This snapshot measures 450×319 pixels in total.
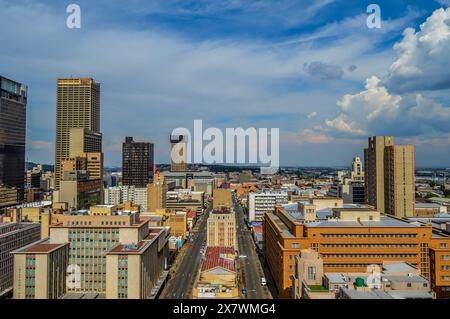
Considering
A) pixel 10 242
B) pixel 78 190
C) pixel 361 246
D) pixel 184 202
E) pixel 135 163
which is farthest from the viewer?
pixel 135 163

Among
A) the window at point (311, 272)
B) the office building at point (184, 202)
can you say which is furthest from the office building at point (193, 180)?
the window at point (311, 272)

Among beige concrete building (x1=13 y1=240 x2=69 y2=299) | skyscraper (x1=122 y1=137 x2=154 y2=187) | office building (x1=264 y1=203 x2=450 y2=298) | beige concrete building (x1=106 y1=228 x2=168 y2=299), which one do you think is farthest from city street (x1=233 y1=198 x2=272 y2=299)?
skyscraper (x1=122 y1=137 x2=154 y2=187)

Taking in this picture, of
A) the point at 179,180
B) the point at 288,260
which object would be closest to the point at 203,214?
the point at 179,180

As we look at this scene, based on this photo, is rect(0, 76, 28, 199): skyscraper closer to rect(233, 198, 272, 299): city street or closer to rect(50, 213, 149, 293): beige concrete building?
rect(233, 198, 272, 299): city street

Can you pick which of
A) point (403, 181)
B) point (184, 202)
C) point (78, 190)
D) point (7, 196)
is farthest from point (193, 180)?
point (403, 181)

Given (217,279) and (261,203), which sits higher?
(261,203)

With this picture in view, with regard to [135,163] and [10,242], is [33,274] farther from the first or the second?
[135,163]

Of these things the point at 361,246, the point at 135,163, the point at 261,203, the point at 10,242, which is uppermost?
the point at 135,163
